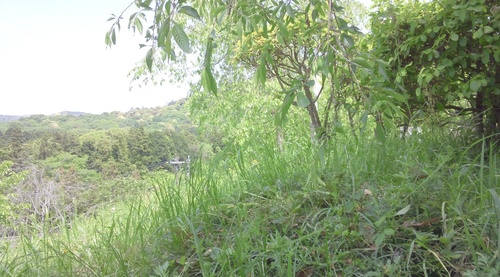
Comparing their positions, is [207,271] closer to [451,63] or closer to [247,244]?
[247,244]

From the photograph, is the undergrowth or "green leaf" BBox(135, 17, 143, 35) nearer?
the undergrowth

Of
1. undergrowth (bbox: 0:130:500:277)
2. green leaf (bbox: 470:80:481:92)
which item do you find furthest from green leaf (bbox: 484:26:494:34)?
undergrowth (bbox: 0:130:500:277)

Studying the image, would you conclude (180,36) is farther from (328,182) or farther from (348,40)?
(328,182)

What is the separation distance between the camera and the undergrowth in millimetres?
1045

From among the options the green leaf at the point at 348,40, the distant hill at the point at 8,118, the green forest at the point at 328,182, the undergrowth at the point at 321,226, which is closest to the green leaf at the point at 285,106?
the green forest at the point at 328,182

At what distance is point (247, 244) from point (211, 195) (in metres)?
0.48

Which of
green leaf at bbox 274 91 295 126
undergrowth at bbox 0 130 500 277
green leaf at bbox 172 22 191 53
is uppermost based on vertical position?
green leaf at bbox 172 22 191 53

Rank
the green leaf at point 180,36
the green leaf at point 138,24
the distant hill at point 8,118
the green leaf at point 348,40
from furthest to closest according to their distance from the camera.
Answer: the distant hill at point 8,118
the green leaf at point 138,24
the green leaf at point 348,40
the green leaf at point 180,36

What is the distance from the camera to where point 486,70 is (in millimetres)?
2270

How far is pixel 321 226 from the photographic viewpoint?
1269mm

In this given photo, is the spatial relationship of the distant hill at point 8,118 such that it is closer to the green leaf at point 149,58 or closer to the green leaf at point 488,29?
the green leaf at point 149,58

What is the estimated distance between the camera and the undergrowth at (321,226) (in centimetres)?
104

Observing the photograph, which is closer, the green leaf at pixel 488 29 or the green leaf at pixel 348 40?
the green leaf at pixel 348 40

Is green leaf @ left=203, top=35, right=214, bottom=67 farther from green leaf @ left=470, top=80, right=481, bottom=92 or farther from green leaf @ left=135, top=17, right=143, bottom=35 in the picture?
green leaf @ left=470, top=80, right=481, bottom=92
